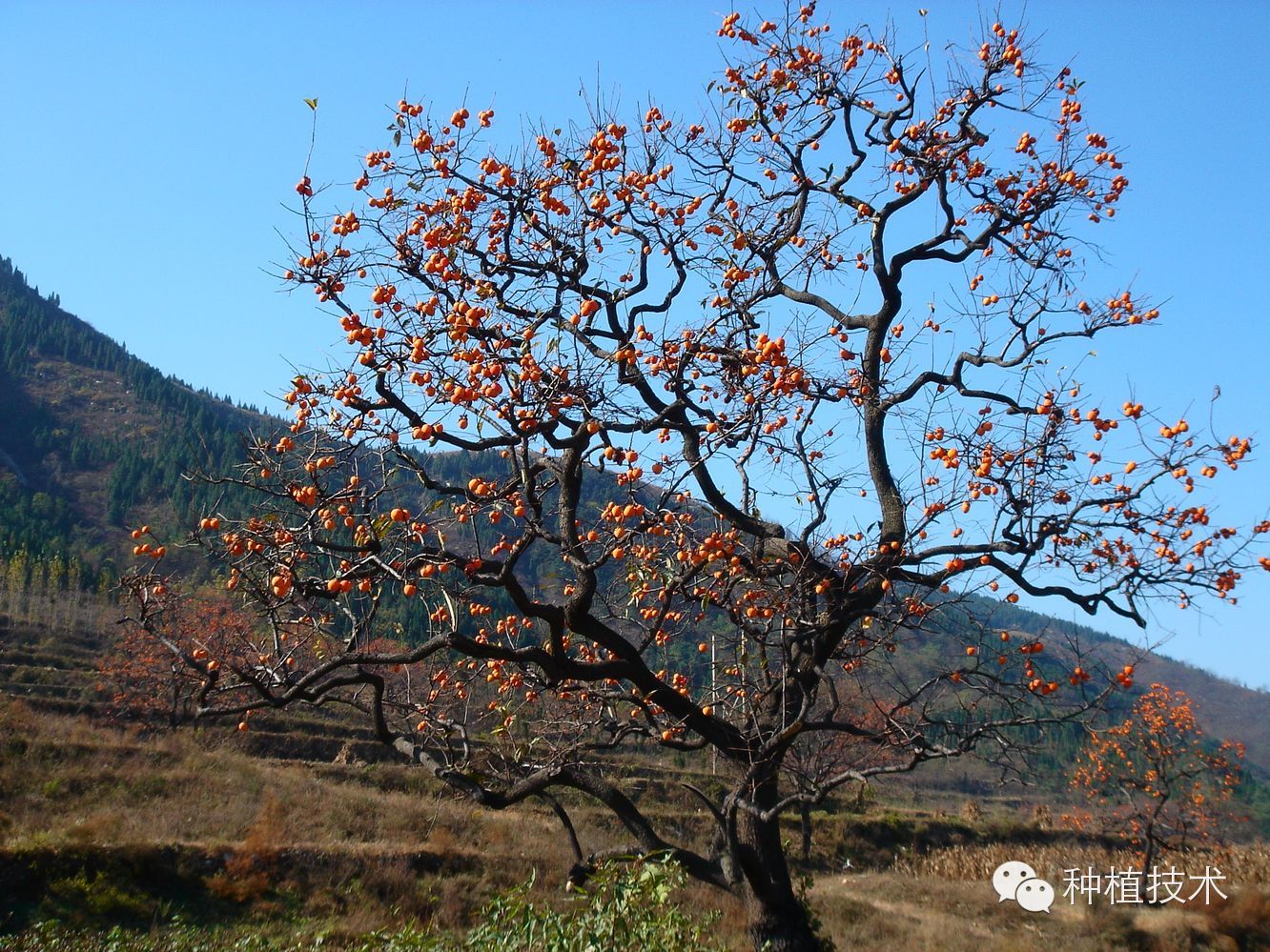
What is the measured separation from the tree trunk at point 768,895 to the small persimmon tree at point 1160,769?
13166 millimetres

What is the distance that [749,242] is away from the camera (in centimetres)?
703

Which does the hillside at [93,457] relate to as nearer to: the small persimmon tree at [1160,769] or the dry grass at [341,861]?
the dry grass at [341,861]

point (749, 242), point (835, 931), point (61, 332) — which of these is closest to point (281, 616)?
point (749, 242)

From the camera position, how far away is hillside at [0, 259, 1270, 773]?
58.2 metres

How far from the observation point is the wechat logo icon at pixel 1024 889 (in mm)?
15875

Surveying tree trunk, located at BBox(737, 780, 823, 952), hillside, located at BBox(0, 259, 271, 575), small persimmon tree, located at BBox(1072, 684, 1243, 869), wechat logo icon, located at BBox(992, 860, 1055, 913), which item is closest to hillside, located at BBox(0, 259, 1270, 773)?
hillside, located at BBox(0, 259, 271, 575)

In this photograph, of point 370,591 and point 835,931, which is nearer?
point 370,591

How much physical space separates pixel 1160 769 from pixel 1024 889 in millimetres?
4717

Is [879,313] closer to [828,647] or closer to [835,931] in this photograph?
[828,647]

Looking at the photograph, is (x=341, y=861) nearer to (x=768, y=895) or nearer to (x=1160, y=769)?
(x=768, y=895)

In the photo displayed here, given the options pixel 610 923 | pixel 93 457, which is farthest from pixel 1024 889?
pixel 93 457

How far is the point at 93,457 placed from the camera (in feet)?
271

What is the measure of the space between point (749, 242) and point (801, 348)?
1249 mm

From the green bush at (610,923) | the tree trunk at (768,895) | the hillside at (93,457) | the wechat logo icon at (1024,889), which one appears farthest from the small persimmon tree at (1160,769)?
the green bush at (610,923)
